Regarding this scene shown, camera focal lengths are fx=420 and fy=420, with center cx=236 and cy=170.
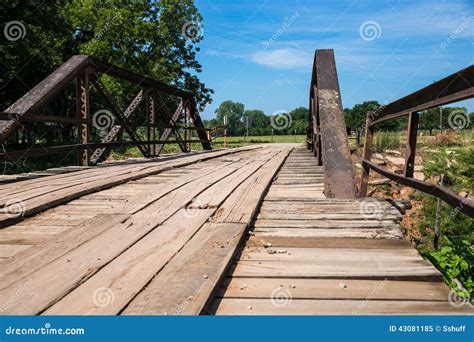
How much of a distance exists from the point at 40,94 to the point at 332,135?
3.79 meters

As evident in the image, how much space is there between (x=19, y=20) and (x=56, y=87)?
14215 mm

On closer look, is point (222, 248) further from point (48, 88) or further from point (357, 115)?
point (357, 115)

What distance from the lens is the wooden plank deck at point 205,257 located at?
Answer: 66.3 inches

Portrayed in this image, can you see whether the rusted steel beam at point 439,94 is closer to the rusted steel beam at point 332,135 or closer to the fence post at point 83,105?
the rusted steel beam at point 332,135

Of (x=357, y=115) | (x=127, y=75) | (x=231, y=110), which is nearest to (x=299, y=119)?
(x=231, y=110)

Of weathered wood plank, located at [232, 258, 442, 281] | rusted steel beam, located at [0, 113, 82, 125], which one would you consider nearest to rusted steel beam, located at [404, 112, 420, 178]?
weathered wood plank, located at [232, 258, 442, 281]

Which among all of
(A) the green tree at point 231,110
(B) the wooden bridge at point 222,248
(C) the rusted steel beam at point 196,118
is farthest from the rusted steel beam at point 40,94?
(A) the green tree at point 231,110

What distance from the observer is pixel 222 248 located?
231 cm

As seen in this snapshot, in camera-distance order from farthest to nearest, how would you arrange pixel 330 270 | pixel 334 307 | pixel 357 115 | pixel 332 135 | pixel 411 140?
pixel 357 115 < pixel 332 135 < pixel 411 140 < pixel 330 270 < pixel 334 307

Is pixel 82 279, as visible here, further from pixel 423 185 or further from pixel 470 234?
pixel 470 234

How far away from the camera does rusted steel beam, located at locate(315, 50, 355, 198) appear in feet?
13.3

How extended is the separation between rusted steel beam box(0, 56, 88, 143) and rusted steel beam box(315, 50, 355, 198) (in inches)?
141

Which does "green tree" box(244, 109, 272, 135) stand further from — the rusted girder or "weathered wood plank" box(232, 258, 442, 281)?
"weathered wood plank" box(232, 258, 442, 281)

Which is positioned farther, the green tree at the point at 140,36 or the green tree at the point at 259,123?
the green tree at the point at 259,123
